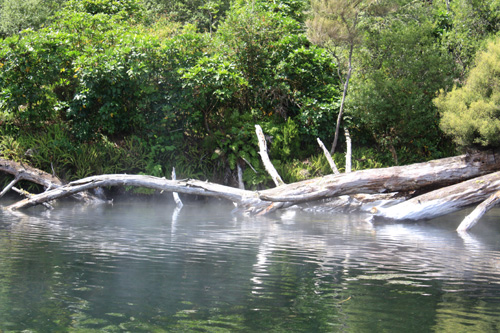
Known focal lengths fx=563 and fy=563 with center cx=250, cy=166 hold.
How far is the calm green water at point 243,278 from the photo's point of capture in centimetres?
544

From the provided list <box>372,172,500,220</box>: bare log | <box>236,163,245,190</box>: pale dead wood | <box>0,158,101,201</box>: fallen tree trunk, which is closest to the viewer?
<box>372,172,500,220</box>: bare log

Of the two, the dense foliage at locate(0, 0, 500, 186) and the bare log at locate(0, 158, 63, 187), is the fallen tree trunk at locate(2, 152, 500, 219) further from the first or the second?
the dense foliage at locate(0, 0, 500, 186)

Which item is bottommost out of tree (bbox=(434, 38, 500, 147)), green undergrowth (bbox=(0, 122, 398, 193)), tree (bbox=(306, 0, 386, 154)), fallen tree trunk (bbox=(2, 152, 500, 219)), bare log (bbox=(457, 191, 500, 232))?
bare log (bbox=(457, 191, 500, 232))

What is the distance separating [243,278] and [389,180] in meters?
8.95

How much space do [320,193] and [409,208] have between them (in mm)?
2332

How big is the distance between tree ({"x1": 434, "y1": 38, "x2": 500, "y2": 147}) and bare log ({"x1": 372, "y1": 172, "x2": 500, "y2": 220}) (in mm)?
1648

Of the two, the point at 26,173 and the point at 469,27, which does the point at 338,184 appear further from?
the point at 469,27

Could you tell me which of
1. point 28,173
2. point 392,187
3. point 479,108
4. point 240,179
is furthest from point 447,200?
point 28,173

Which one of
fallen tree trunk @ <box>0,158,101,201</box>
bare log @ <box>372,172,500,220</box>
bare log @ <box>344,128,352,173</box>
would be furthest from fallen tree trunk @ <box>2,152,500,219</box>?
bare log @ <box>344,128,352,173</box>

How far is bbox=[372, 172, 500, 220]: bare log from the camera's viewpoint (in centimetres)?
1418

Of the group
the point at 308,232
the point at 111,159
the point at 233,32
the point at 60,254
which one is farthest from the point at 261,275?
the point at 233,32

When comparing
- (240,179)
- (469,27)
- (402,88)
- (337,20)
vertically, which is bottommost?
(240,179)

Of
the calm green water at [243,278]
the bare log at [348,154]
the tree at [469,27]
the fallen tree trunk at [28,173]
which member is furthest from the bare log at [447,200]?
the fallen tree trunk at [28,173]

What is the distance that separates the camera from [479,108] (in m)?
15.9
